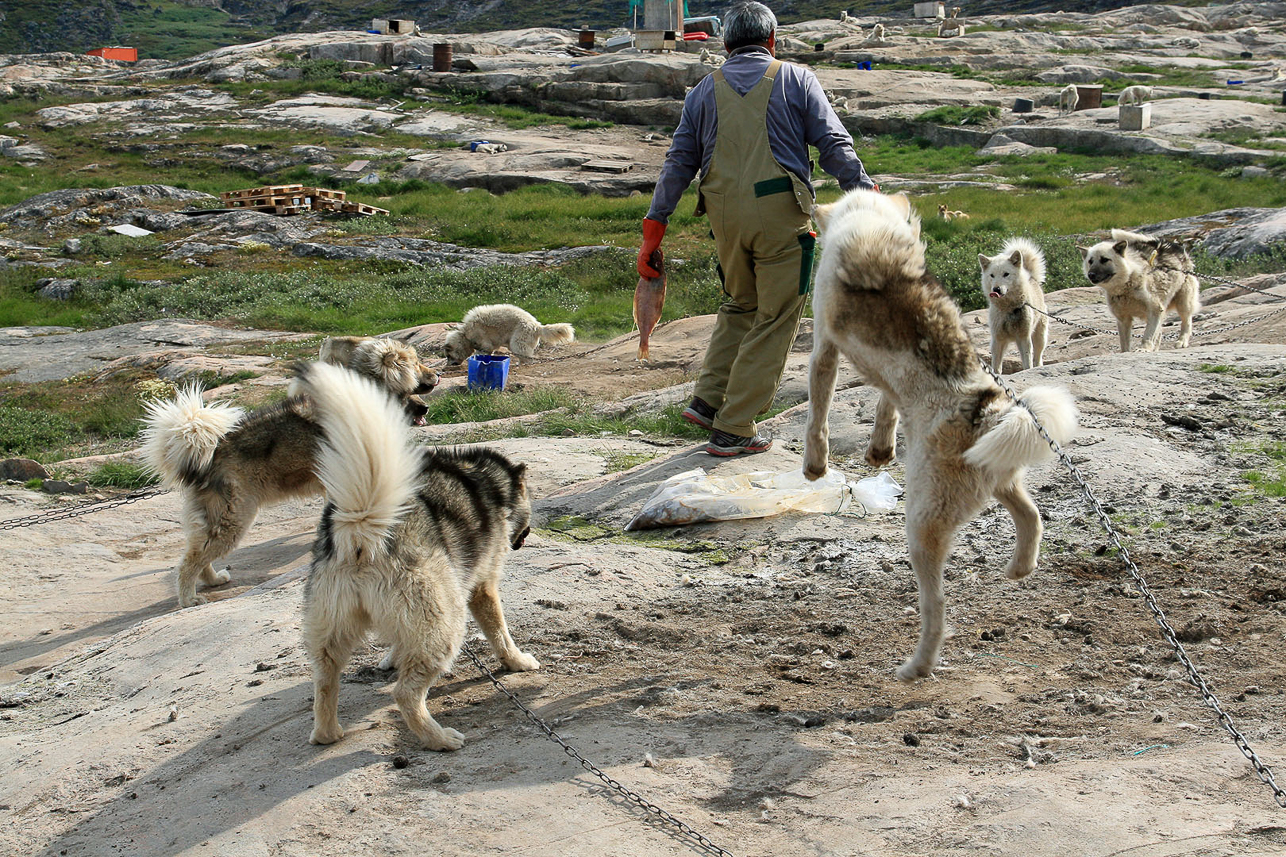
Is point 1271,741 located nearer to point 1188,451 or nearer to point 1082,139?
point 1188,451

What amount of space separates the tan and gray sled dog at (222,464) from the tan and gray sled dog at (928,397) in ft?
10.1

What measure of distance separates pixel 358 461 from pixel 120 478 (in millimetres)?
6303

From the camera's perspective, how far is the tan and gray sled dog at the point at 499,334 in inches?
491

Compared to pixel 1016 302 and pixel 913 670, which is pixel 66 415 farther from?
pixel 913 670

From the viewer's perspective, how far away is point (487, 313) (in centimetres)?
1244

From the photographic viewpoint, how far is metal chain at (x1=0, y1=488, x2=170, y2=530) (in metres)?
6.75

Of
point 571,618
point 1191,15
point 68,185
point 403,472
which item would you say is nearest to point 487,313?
point 571,618

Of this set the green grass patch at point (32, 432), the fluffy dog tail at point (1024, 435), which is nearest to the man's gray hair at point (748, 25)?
the fluffy dog tail at point (1024, 435)

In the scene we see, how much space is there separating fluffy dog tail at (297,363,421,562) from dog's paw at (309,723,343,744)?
0.61 m

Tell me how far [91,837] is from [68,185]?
1226 inches

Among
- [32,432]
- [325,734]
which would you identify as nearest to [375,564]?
[325,734]

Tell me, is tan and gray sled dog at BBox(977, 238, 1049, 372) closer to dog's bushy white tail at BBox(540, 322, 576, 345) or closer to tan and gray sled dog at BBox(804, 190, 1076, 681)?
dog's bushy white tail at BBox(540, 322, 576, 345)

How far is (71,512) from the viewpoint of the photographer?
275 inches

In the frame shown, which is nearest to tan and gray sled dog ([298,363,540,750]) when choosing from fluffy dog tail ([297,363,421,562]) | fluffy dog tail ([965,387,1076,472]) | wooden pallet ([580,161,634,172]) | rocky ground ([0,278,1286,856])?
fluffy dog tail ([297,363,421,562])
